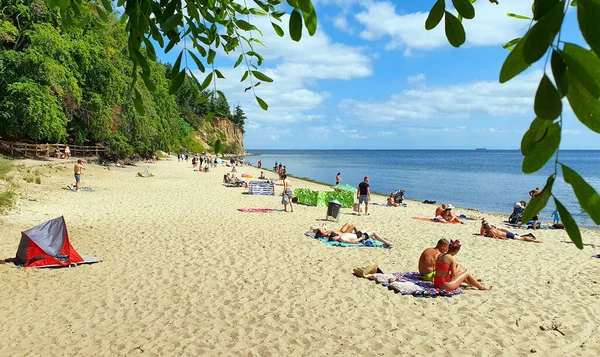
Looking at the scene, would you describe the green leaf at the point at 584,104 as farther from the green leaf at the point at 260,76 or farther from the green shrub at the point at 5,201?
the green shrub at the point at 5,201

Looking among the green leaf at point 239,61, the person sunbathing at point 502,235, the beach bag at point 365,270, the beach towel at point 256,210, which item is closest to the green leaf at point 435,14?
the green leaf at point 239,61

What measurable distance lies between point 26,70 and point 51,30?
3.04 metres

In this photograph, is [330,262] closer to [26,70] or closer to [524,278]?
[524,278]

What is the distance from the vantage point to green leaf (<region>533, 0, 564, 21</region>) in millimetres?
758

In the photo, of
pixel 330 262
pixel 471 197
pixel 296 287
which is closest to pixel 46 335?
pixel 296 287

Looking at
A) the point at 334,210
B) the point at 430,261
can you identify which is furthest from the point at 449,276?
the point at 334,210

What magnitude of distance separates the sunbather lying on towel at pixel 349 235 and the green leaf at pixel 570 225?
10.2 meters

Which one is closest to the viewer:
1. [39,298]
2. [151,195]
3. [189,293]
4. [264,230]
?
[39,298]

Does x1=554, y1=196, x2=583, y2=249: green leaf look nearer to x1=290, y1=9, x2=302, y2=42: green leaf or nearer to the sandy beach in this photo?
x1=290, y1=9, x2=302, y2=42: green leaf

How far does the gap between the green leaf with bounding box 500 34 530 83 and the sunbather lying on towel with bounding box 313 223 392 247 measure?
33.8 feet

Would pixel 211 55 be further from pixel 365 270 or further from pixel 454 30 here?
pixel 365 270

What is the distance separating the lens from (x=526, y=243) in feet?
42.2

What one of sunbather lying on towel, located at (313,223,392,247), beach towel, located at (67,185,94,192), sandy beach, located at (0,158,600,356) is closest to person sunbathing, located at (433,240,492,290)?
sandy beach, located at (0,158,600,356)

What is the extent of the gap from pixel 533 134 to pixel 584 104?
0.10m
